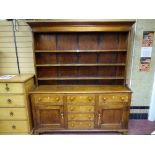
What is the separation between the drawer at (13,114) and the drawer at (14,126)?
77 millimetres

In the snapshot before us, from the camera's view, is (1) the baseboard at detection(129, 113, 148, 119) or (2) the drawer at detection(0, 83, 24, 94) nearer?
(2) the drawer at detection(0, 83, 24, 94)

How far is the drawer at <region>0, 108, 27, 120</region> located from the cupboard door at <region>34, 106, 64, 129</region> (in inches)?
8.5

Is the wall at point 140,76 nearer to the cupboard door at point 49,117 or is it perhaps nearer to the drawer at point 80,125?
the drawer at point 80,125

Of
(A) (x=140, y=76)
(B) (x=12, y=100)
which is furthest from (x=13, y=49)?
(A) (x=140, y=76)

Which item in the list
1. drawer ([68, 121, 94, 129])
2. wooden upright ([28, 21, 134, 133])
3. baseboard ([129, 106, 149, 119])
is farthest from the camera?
baseboard ([129, 106, 149, 119])

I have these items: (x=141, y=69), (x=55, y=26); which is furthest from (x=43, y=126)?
(x=141, y=69)

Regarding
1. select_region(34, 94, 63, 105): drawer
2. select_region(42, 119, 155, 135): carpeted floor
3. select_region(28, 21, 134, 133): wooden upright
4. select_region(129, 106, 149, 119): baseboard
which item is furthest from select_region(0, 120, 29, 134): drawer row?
select_region(129, 106, 149, 119): baseboard

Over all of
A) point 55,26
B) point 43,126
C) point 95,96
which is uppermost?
point 55,26

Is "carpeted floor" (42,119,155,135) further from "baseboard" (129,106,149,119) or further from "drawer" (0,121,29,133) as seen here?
"drawer" (0,121,29,133)

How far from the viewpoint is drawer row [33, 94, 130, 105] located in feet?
7.20

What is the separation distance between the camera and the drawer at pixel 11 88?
2068 millimetres

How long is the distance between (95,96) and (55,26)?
130cm

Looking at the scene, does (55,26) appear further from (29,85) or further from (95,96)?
(95,96)
